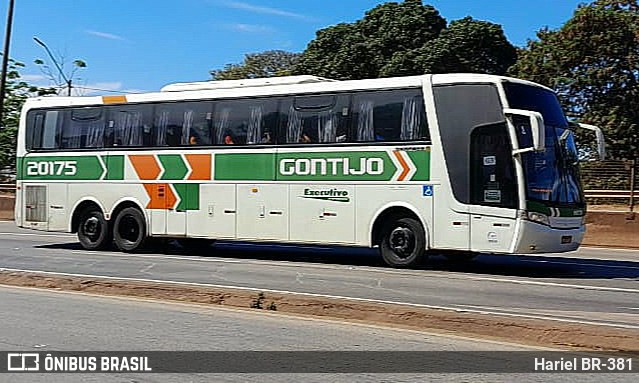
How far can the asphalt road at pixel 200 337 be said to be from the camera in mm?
7488

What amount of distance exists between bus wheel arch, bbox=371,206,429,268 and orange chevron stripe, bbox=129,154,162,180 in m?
5.50

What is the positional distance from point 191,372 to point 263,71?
57693 mm

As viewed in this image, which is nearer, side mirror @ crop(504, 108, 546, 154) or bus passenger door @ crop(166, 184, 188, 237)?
side mirror @ crop(504, 108, 546, 154)

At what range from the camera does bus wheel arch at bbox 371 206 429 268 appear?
1653 cm

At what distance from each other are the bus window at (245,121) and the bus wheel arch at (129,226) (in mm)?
2872

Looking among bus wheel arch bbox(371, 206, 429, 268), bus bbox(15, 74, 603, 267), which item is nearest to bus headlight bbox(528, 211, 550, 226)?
bus bbox(15, 74, 603, 267)

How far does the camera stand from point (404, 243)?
16.7 meters

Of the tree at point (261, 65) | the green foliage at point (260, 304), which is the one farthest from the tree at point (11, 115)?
the green foliage at point (260, 304)

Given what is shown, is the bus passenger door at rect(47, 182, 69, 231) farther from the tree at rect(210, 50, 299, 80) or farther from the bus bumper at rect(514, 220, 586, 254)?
the tree at rect(210, 50, 299, 80)

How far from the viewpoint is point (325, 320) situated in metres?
10.4

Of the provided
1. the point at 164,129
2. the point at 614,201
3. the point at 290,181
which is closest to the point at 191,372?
the point at 290,181

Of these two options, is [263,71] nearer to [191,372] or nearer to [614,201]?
[614,201]

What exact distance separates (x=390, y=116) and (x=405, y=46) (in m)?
28.1

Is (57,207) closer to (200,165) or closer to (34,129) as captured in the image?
(34,129)
